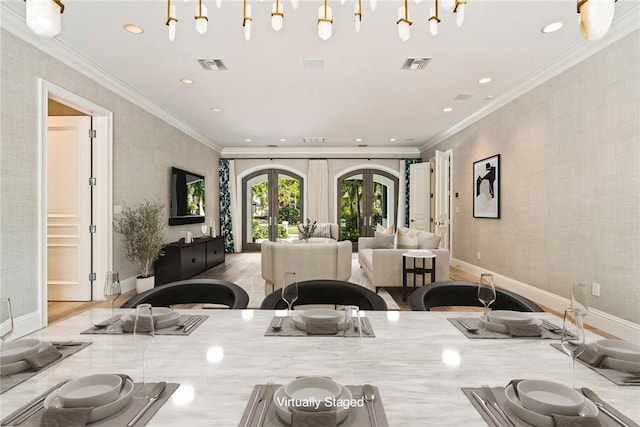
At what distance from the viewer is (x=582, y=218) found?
3498 mm

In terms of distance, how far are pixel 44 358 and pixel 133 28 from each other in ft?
10.0

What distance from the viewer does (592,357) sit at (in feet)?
3.24

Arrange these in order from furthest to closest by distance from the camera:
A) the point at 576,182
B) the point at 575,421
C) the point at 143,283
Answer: the point at 143,283 < the point at 576,182 < the point at 575,421

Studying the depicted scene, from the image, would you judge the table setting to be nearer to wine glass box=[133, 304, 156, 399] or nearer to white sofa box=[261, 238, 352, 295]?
wine glass box=[133, 304, 156, 399]

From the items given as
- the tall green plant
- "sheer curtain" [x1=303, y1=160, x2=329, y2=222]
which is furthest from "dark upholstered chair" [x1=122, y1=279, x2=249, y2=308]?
"sheer curtain" [x1=303, y1=160, x2=329, y2=222]

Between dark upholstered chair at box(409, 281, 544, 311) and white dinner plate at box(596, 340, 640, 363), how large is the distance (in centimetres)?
60

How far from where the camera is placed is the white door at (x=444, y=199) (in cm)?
709

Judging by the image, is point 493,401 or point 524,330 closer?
point 493,401

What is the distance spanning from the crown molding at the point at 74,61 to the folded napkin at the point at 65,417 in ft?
11.5

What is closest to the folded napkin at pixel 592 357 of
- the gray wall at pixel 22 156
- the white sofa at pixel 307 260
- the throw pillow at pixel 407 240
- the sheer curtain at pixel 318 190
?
the white sofa at pixel 307 260

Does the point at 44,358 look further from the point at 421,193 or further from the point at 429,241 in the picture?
the point at 421,193

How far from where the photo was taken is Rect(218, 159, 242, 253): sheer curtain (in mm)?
9250

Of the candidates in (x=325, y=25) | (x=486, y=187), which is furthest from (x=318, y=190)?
(x=325, y=25)

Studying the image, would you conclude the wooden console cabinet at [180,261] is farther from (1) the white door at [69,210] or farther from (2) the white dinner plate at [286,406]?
(2) the white dinner plate at [286,406]
